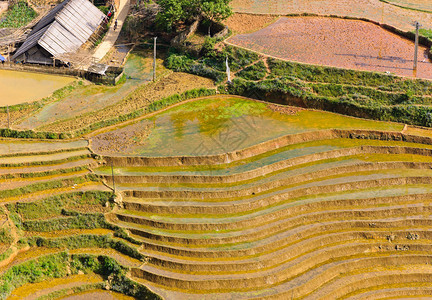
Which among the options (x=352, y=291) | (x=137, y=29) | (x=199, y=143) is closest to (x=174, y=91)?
(x=199, y=143)

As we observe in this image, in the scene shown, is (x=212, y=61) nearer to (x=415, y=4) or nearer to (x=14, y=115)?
(x=14, y=115)

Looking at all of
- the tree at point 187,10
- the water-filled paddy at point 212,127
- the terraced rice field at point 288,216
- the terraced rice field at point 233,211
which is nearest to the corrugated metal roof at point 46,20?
the tree at point 187,10

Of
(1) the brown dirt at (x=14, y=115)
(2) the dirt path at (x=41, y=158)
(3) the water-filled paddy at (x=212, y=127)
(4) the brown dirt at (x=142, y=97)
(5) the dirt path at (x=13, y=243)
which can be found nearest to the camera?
(5) the dirt path at (x=13, y=243)

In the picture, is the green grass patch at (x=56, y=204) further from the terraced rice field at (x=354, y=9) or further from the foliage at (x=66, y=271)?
the terraced rice field at (x=354, y=9)

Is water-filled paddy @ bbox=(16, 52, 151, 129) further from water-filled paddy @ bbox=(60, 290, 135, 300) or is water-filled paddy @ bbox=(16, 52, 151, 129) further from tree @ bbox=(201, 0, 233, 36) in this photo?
water-filled paddy @ bbox=(60, 290, 135, 300)

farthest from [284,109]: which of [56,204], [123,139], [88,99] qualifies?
[56,204]

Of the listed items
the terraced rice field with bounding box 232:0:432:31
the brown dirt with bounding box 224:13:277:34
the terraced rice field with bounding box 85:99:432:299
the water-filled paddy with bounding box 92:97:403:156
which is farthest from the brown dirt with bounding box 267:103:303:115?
the terraced rice field with bounding box 232:0:432:31

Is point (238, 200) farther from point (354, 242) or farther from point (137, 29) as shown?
point (137, 29)

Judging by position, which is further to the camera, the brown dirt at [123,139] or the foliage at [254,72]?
the foliage at [254,72]
